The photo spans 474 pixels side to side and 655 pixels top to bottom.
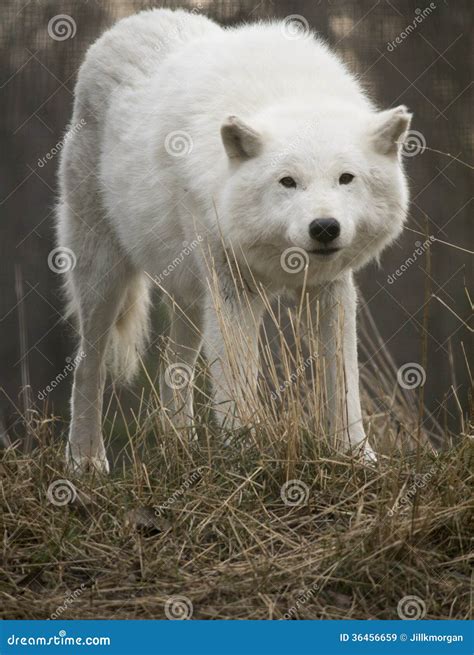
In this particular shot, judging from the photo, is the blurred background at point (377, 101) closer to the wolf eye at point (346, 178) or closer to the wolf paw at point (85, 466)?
the wolf eye at point (346, 178)

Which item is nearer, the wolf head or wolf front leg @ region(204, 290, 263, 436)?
wolf front leg @ region(204, 290, 263, 436)

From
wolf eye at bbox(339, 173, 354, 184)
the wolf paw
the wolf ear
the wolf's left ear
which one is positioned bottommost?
the wolf paw

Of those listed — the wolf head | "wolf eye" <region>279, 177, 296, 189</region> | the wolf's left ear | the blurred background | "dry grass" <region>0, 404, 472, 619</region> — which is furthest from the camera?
the blurred background

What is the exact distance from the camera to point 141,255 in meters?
5.86

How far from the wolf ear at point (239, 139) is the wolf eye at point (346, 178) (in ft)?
1.39

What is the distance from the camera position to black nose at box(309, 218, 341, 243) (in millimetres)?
4332

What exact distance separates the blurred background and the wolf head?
3572 mm

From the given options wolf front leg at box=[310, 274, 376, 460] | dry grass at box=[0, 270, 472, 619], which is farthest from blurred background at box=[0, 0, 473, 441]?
dry grass at box=[0, 270, 472, 619]

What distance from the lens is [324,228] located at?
14.2 ft

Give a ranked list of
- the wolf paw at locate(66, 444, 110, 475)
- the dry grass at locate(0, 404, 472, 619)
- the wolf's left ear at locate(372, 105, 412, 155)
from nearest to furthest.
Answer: the dry grass at locate(0, 404, 472, 619) → the wolf paw at locate(66, 444, 110, 475) → the wolf's left ear at locate(372, 105, 412, 155)

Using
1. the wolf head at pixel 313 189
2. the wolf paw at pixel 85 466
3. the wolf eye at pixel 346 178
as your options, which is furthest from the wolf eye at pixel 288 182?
the wolf paw at pixel 85 466

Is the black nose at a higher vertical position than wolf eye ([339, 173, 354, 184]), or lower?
lower

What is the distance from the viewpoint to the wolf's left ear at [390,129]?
4713 mm

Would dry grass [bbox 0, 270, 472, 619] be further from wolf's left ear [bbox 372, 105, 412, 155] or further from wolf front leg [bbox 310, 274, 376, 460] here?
wolf's left ear [bbox 372, 105, 412, 155]
